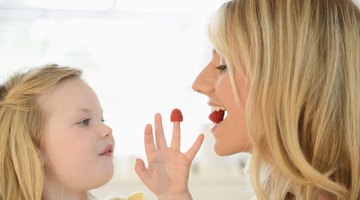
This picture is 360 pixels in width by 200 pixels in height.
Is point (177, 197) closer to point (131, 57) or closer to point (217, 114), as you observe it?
point (217, 114)

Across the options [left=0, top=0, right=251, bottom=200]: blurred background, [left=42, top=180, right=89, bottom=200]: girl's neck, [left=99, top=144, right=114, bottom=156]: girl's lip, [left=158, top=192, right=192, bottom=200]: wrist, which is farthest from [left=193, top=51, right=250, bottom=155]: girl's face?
[left=0, top=0, right=251, bottom=200]: blurred background

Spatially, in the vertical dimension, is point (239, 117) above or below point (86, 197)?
above

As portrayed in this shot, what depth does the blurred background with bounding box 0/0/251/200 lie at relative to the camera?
2.43 m

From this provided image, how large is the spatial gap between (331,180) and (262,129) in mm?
177

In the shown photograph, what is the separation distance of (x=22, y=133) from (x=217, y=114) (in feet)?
1.58

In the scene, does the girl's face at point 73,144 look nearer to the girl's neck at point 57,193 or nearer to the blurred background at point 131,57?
the girl's neck at point 57,193

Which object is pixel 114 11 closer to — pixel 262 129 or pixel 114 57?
pixel 114 57

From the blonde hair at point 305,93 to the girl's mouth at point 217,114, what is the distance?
16 centimetres

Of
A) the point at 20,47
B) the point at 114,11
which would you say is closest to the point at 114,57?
the point at 114,11

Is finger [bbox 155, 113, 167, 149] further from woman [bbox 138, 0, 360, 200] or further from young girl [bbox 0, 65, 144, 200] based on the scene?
woman [bbox 138, 0, 360, 200]

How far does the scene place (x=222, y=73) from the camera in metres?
1.39

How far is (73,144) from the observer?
1.47 meters

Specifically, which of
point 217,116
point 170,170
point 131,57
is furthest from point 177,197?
point 131,57

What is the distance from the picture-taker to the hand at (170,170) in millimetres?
1404
